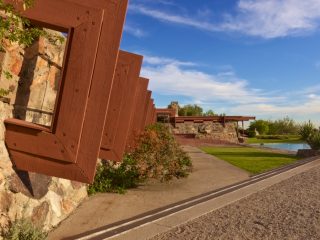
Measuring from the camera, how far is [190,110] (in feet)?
189

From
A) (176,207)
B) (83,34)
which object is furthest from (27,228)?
(176,207)

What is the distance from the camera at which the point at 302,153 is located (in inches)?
830

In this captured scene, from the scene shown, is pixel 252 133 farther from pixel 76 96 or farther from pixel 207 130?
pixel 76 96

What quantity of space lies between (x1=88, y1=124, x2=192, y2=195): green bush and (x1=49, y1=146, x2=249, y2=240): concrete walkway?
28cm

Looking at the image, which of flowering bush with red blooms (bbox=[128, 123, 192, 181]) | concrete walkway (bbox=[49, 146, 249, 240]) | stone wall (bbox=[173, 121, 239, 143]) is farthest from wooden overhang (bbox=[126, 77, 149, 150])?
stone wall (bbox=[173, 121, 239, 143])

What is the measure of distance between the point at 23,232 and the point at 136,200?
374cm

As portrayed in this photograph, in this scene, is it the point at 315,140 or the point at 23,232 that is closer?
the point at 23,232

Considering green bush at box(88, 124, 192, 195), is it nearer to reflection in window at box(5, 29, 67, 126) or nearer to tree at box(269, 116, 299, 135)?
reflection in window at box(5, 29, 67, 126)

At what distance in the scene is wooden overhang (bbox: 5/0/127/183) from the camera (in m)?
5.07

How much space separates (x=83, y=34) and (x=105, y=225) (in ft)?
9.20

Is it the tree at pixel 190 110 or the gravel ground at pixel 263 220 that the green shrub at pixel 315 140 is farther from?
the tree at pixel 190 110

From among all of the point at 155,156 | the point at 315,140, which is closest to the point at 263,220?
the point at 155,156

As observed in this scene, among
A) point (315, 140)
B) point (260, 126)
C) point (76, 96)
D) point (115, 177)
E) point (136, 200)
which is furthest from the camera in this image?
point (260, 126)

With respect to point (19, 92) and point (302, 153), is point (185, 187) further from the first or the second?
point (302, 153)
